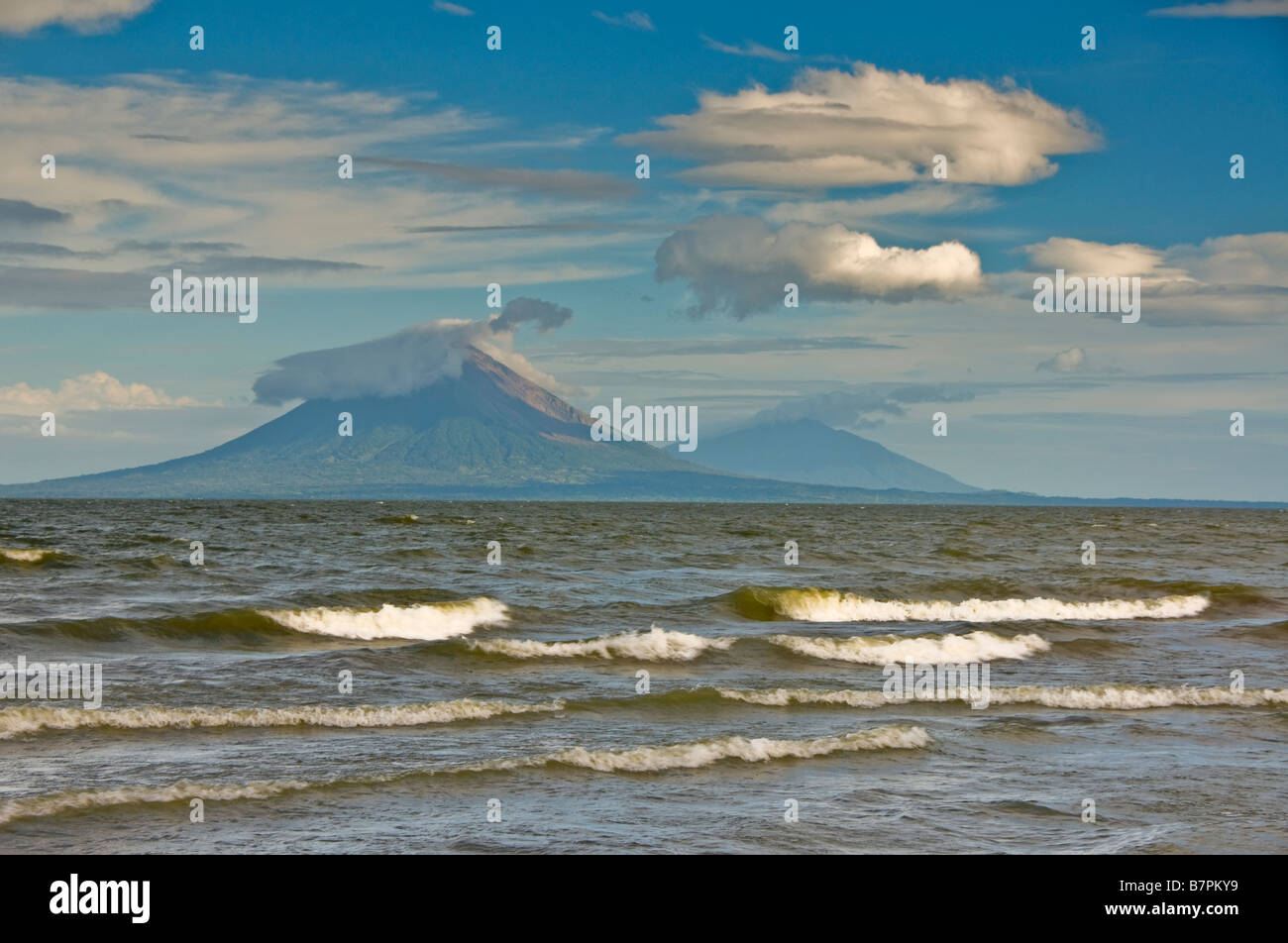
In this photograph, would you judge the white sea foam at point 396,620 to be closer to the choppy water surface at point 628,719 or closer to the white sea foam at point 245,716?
the choppy water surface at point 628,719

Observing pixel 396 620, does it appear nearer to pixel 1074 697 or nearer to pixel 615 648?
pixel 615 648

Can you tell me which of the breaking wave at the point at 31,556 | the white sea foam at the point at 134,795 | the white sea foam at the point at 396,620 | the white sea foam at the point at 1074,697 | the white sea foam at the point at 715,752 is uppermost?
the breaking wave at the point at 31,556

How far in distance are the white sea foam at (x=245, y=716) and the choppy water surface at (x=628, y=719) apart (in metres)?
0.06

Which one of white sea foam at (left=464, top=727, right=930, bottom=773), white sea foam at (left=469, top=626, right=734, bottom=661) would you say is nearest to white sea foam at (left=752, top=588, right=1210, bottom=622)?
white sea foam at (left=469, top=626, right=734, bottom=661)

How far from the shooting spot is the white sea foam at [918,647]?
27.3m

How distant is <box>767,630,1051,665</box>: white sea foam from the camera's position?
89.5ft

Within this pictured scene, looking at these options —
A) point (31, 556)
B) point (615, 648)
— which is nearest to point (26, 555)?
point (31, 556)

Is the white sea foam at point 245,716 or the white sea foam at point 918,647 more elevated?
the white sea foam at point 245,716

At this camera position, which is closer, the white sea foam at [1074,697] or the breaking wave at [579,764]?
the breaking wave at [579,764]

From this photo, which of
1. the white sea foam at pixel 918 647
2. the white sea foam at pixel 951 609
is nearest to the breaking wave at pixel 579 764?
Answer: the white sea foam at pixel 918 647

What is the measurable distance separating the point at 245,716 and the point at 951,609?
2511 cm

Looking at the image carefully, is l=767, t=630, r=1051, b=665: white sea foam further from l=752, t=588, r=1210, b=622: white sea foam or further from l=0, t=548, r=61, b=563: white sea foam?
l=0, t=548, r=61, b=563: white sea foam
